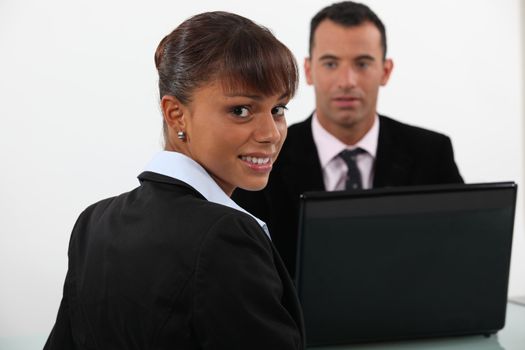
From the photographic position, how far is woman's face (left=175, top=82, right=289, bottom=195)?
4.18ft

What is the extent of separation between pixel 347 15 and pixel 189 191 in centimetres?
189

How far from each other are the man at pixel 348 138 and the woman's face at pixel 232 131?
1.31 meters

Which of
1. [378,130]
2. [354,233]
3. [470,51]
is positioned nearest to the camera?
[354,233]

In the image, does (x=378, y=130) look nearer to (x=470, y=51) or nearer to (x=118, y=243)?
(x=118, y=243)

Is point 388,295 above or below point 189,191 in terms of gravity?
below

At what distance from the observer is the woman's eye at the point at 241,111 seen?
128cm

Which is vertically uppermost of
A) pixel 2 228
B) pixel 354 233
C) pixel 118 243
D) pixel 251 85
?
pixel 251 85

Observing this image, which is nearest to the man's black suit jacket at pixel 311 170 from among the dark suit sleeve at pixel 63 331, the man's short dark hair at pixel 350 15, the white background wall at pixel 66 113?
the man's short dark hair at pixel 350 15

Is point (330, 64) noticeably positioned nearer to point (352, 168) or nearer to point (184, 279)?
point (352, 168)

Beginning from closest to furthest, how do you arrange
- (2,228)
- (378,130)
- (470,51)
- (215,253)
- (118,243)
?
1. (215,253)
2. (118,243)
3. (378,130)
4. (2,228)
5. (470,51)

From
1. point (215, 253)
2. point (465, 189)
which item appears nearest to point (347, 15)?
point (465, 189)

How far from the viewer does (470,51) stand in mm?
5000

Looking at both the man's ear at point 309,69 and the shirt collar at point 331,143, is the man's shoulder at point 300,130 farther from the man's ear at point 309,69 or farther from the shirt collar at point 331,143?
the man's ear at point 309,69

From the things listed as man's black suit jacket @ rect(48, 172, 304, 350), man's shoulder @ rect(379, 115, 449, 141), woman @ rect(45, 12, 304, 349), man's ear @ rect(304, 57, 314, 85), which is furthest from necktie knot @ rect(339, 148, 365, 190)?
man's black suit jacket @ rect(48, 172, 304, 350)
